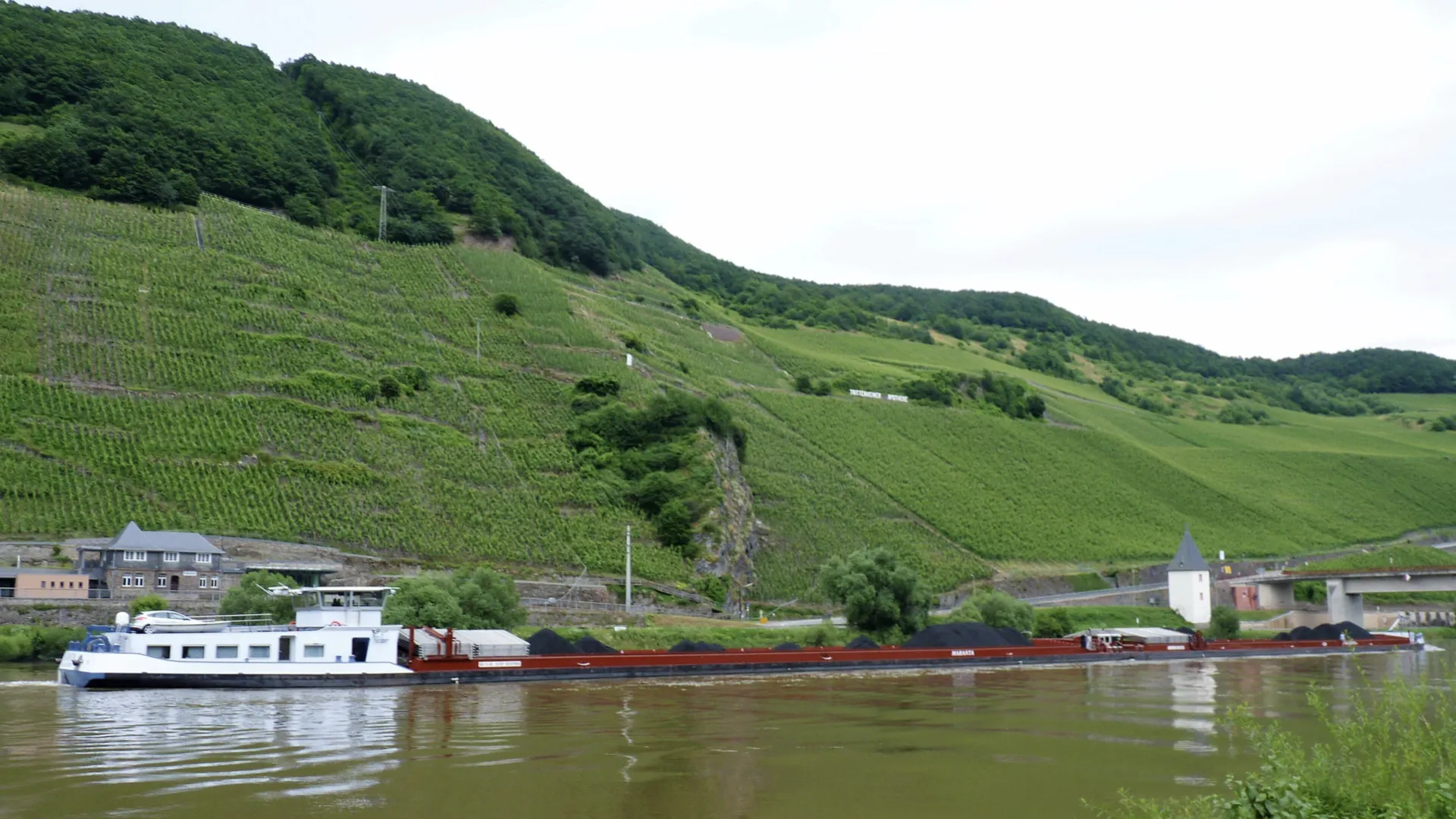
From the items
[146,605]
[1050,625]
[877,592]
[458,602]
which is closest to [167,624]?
[146,605]

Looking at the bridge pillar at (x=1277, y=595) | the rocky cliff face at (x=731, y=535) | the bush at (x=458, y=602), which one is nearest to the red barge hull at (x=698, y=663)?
the bush at (x=458, y=602)

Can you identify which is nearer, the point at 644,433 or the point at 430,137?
the point at 644,433

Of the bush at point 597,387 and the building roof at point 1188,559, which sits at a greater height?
the bush at point 597,387

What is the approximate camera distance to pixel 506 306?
100688 millimetres

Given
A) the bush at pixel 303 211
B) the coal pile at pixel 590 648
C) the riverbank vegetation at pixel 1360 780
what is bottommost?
the coal pile at pixel 590 648

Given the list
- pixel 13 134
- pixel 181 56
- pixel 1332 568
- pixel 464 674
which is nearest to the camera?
pixel 464 674

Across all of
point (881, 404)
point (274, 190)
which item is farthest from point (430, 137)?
point (881, 404)

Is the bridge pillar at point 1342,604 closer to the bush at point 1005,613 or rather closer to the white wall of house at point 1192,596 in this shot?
the white wall of house at point 1192,596

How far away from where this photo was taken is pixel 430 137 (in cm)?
16138

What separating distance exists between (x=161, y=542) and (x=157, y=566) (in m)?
1.23

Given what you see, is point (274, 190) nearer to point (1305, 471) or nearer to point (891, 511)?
point (891, 511)

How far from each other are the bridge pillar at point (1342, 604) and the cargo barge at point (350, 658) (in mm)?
51406

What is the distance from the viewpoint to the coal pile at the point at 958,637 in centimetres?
5678

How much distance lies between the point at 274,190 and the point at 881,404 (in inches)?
2556
